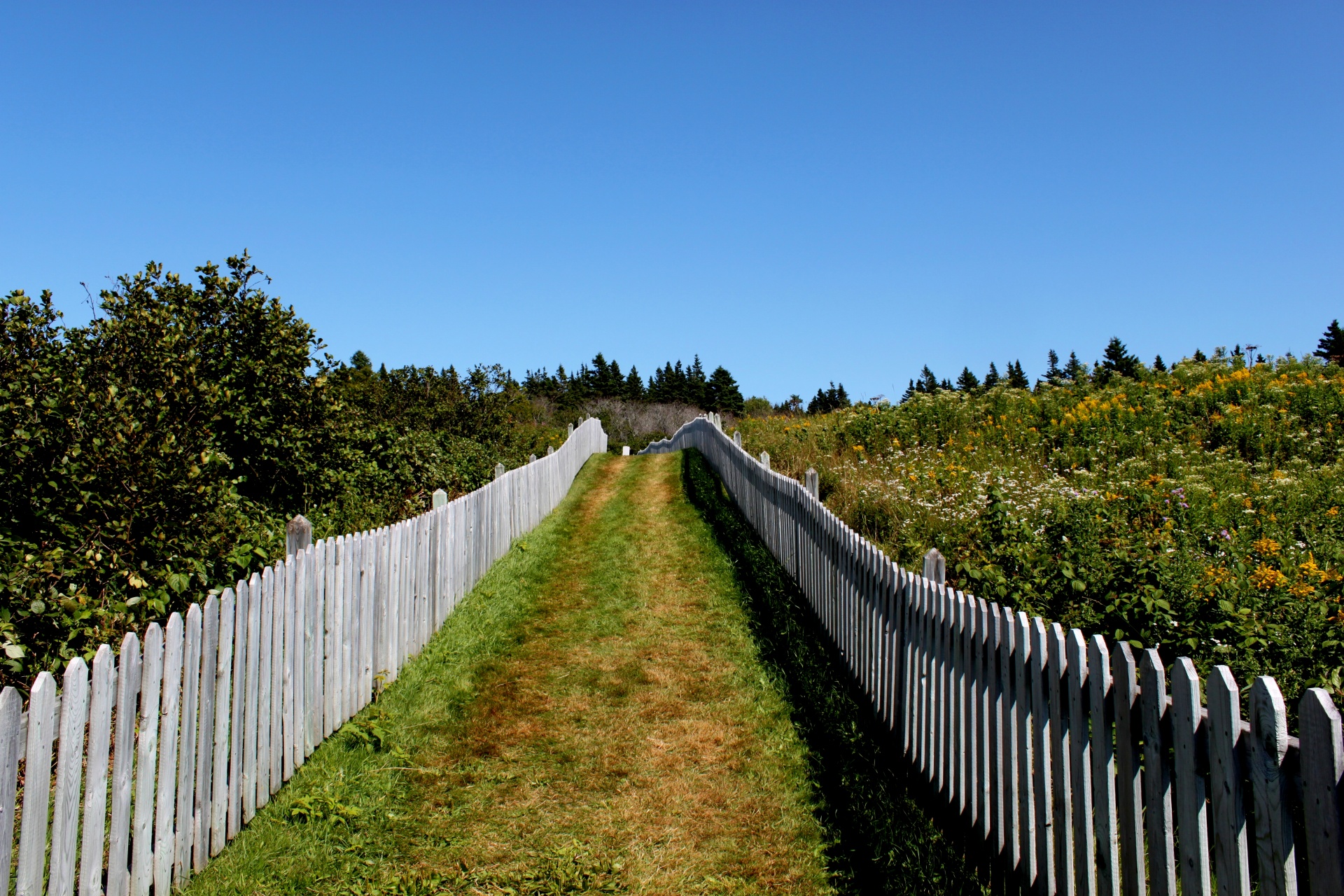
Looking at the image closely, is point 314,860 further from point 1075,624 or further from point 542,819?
point 1075,624

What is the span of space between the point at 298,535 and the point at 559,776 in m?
2.47

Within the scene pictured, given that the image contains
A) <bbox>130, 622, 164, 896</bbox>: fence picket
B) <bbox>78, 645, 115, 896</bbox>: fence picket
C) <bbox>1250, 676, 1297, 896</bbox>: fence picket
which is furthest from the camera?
<bbox>130, 622, 164, 896</bbox>: fence picket

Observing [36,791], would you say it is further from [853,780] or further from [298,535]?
[853,780]

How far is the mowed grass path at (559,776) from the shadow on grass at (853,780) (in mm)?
129

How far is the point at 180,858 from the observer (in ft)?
11.9

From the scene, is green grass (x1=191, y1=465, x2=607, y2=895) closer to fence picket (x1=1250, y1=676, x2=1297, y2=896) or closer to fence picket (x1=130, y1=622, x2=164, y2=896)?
fence picket (x1=130, y1=622, x2=164, y2=896)

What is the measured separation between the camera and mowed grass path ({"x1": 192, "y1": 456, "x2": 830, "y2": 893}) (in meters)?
3.84

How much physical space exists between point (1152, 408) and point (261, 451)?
14.0 metres

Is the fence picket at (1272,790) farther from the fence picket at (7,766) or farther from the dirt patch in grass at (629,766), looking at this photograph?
the fence picket at (7,766)

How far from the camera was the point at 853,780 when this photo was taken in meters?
4.71

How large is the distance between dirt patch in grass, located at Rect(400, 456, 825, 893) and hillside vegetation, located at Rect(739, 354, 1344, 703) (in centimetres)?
208

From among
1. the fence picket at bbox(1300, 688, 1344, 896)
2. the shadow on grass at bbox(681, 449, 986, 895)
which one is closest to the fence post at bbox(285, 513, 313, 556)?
the shadow on grass at bbox(681, 449, 986, 895)

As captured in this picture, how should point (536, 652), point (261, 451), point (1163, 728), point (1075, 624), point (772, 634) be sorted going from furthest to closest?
point (261, 451) < point (772, 634) < point (536, 652) < point (1075, 624) < point (1163, 728)

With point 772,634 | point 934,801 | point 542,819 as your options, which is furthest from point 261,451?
point 934,801
